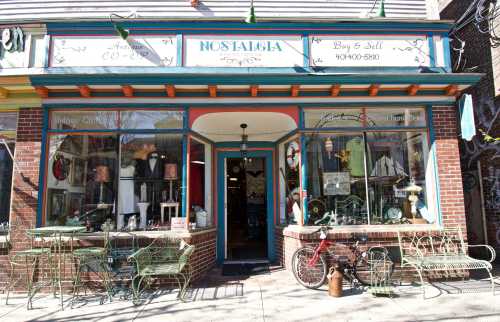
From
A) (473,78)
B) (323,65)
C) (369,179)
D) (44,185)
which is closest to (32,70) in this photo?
(44,185)

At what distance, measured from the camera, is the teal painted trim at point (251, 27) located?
6.55 meters

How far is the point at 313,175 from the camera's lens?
6.94m

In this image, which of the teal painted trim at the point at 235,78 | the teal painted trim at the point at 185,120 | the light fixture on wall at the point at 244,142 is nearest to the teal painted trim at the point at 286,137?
the light fixture on wall at the point at 244,142

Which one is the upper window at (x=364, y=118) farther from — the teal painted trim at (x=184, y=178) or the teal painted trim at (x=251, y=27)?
the teal painted trim at (x=184, y=178)

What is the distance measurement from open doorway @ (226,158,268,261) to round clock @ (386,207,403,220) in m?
3.95

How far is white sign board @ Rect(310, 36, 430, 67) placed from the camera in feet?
22.0

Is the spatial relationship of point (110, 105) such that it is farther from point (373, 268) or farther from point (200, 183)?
point (373, 268)

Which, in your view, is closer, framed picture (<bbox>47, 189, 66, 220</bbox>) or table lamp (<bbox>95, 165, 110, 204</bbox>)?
framed picture (<bbox>47, 189, 66, 220</bbox>)

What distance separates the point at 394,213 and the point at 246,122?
356cm

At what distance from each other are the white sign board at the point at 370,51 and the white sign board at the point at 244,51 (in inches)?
16.0

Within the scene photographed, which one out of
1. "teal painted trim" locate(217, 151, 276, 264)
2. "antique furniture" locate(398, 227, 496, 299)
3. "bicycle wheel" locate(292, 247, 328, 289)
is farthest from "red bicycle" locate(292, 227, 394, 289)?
"teal painted trim" locate(217, 151, 276, 264)

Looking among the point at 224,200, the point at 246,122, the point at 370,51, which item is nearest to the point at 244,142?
the point at 246,122

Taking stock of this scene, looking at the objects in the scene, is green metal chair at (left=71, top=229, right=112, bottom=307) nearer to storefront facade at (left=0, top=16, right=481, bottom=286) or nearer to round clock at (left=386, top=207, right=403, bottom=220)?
storefront facade at (left=0, top=16, right=481, bottom=286)

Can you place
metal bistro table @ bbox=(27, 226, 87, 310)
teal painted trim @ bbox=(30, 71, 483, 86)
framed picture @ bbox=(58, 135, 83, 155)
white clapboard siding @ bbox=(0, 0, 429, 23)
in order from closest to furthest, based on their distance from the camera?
metal bistro table @ bbox=(27, 226, 87, 310)
teal painted trim @ bbox=(30, 71, 483, 86)
framed picture @ bbox=(58, 135, 83, 155)
white clapboard siding @ bbox=(0, 0, 429, 23)
